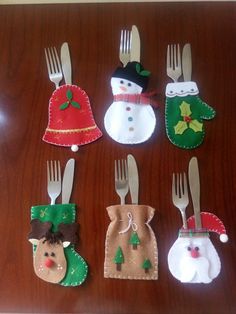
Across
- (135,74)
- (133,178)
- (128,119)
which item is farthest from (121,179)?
(135,74)

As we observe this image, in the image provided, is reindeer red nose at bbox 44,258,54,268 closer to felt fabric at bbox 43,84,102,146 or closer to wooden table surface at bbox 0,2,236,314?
wooden table surface at bbox 0,2,236,314

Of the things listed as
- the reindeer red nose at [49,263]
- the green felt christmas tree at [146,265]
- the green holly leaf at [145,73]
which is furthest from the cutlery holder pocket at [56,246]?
the green holly leaf at [145,73]

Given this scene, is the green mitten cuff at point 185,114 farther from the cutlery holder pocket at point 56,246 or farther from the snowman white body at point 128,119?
the cutlery holder pocket at point 56,246

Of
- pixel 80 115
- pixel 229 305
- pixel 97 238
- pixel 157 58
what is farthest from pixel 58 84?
pixel 229 305

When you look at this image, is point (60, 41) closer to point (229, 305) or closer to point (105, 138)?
point (105, 138)

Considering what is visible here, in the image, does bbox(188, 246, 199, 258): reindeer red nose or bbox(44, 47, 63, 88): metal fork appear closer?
bbox(188, 246, 199, 258): reindeer red nose

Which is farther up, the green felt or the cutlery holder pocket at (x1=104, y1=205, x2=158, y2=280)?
the green felt

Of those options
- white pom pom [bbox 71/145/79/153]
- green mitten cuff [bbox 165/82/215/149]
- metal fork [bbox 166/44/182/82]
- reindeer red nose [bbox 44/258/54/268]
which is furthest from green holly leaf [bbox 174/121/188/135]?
reindeer red nose [bbox 44/258/54/268]
